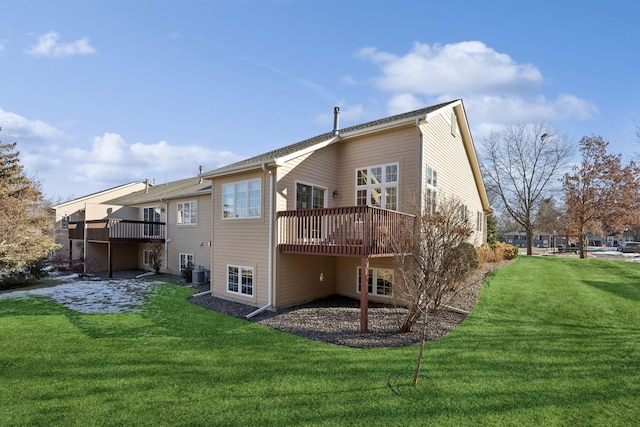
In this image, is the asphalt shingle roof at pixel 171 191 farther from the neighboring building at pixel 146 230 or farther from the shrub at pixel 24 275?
the shrub at pixel 24 275

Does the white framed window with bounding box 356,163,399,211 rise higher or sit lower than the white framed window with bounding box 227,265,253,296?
higher

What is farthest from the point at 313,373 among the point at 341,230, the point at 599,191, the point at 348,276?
the point at 599,191

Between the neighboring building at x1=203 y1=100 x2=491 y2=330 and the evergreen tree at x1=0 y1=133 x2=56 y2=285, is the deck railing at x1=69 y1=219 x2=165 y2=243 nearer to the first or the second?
the evergreen tree at x1=0 y1=133 x2=56 y2=285

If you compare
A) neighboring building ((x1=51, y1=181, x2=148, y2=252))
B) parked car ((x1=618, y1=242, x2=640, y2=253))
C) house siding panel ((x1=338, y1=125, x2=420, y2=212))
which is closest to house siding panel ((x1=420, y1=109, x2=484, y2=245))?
house siding panel ((x1=338, y1=125, x2=420, y2=212))

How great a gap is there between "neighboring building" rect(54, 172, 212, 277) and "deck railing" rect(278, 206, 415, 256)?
24.7 feet

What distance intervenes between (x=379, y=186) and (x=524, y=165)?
2730 cm

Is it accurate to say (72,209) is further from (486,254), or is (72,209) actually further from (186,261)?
(486,254)

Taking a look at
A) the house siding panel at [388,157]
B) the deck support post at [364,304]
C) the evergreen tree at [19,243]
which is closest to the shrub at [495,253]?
the house siding panel at [388,157]

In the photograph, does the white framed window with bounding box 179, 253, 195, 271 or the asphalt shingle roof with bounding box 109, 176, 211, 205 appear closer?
the white framed window with bounding box 179, 253, 195, 271

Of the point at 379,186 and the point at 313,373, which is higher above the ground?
the point at 379,186

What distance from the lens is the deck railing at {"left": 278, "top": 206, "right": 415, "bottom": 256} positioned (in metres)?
8.08

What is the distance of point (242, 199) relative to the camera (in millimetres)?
11328

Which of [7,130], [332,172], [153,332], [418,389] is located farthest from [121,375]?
[7,130]

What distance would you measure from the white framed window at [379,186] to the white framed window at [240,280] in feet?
16.1
